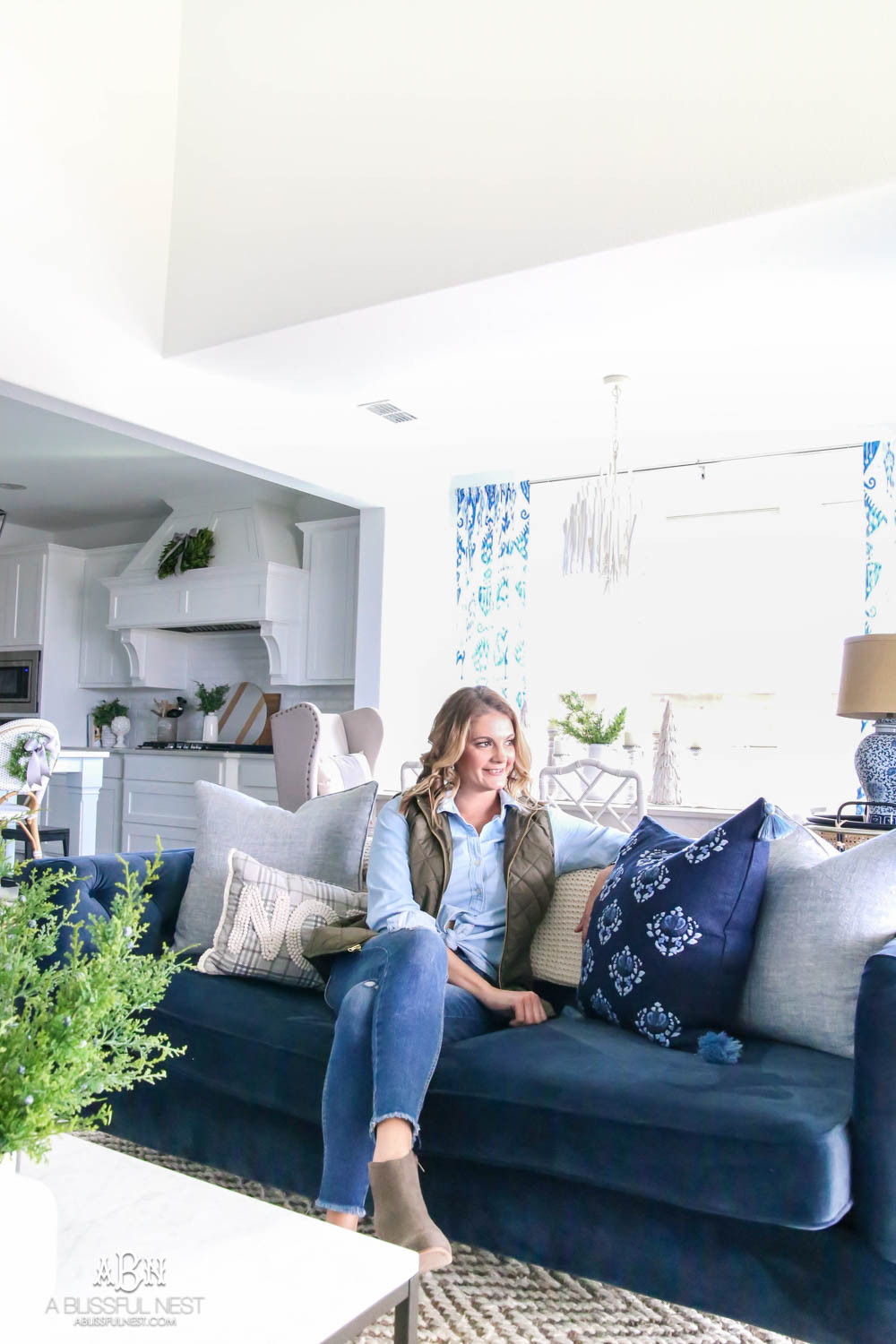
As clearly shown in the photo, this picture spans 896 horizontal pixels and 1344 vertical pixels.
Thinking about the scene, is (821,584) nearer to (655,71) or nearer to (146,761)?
(655,71)

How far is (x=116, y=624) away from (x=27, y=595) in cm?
99

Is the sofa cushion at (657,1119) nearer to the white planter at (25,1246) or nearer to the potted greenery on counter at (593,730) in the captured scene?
the white planter at (25,1246)

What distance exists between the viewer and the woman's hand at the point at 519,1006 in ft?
7.17

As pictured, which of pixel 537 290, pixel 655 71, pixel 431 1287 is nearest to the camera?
pixel 431 1287

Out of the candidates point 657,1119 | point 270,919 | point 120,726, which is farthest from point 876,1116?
point 120,726

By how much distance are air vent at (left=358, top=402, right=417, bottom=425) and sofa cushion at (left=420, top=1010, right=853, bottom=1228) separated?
3433mm

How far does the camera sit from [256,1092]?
2.16m

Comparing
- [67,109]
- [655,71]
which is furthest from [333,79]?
[655,71]

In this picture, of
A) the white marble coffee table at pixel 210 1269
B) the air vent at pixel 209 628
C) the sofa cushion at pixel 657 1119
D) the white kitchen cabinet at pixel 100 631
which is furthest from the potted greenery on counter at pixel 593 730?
the white marble coffee table at pixel 210 1269

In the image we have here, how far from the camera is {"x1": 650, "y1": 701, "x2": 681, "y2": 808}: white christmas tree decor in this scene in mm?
5062

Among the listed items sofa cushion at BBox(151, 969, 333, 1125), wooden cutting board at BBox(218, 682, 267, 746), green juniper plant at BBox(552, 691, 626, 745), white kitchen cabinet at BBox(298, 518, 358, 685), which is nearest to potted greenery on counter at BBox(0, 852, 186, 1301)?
sofa cushion at BBox(151, 969, 333, 1125)

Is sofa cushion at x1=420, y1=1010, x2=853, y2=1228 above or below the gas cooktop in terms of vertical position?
below

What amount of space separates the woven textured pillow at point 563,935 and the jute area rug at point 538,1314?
0.58 m

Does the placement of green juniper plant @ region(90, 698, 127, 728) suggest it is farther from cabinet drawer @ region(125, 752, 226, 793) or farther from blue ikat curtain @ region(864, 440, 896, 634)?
blue ikat curtain @ region(864, 440, 896, 634)
